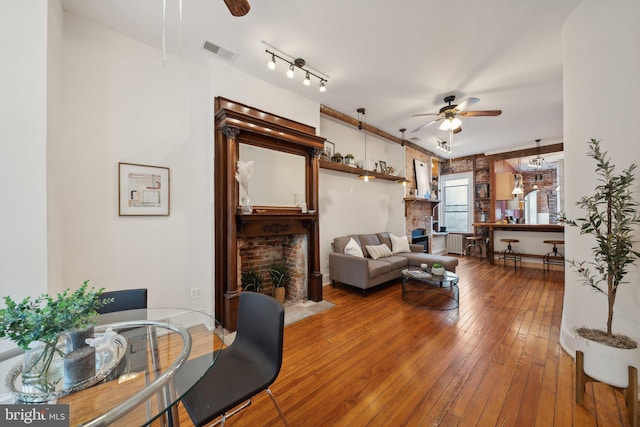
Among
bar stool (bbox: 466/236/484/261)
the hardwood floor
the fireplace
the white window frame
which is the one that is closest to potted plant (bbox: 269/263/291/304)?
the hardwood floor

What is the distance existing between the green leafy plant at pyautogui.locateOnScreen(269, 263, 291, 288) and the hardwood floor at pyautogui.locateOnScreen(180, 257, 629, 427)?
745mm

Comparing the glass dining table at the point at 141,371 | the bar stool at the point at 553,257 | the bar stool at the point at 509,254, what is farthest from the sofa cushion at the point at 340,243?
the bar stool at the point at 553,257

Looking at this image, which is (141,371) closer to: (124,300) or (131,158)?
(124,300)

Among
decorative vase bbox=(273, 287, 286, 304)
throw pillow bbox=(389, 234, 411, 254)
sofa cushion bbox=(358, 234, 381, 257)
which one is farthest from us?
throw pillow bbox=(389, 234, 411, 254)

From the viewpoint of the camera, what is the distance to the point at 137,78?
96.6 inches

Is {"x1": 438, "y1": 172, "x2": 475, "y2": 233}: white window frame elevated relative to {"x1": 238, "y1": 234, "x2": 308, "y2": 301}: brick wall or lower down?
elevated

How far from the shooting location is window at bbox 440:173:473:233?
7195mm

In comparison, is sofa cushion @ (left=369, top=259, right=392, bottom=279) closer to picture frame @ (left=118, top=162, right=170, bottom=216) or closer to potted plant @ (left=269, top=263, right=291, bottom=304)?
potted plant @ (left=269, top=263, right=291, bottom=304)

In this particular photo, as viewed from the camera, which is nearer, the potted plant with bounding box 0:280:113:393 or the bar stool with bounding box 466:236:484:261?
the potted plant with bounding box 0:280:113:393

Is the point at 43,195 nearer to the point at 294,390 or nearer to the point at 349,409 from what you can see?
the point at 294,390

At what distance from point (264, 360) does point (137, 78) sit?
2980mm

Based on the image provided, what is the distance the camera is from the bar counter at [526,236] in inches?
217

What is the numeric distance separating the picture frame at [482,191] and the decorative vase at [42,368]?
817cm

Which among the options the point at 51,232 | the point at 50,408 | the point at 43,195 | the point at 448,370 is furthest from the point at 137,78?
the point at 448,370
